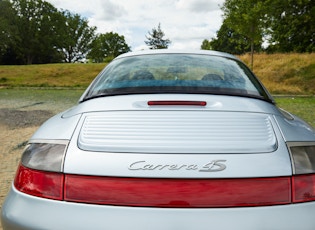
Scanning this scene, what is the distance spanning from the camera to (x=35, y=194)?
1646mm

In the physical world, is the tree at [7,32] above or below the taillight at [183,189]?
above

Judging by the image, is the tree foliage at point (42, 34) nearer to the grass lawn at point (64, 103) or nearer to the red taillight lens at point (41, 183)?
the grass lawn at point (64, 103)

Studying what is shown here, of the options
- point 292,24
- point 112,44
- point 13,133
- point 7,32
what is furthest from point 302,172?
point 112,44

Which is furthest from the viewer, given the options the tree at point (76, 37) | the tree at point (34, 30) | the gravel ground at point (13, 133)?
the tree at point (76, 37)

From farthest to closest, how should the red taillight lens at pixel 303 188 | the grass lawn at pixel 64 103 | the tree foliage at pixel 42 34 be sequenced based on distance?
the tree foliage at pixel 42 34 < the grass lawn at pixel 64 103 < the red taillight lens at pixel 303 188

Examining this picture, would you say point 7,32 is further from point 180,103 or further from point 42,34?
point 180,103

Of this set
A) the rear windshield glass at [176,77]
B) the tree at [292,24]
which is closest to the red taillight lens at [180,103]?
the rear windshield glass at [176,77]

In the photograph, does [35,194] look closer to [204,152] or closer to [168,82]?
[204,152]

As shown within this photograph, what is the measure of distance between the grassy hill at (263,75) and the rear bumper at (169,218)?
66.5 ft

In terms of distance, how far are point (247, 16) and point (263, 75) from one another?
4853 mm

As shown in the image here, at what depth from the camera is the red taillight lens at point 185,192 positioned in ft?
4.84

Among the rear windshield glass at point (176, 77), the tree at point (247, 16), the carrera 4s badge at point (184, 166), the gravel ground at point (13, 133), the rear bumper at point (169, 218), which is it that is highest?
the tree at point (247, 16)

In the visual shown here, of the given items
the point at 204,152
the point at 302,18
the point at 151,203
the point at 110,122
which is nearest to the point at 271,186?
the point at 204,152

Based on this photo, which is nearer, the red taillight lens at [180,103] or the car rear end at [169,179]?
the car rear end at [169,179]
